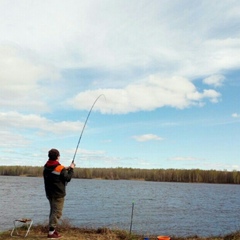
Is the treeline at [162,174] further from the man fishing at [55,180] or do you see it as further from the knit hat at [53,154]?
the knit hat at [53,154]

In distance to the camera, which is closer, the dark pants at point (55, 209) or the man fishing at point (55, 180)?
the man fishing at point (55, 180)

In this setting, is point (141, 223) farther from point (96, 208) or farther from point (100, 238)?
point (100, 238)

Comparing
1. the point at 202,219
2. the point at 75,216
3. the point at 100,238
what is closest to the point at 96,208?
the point at 75,216

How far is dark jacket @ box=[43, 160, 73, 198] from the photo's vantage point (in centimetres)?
836

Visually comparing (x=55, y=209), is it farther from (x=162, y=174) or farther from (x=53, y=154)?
(x=162, y=174)

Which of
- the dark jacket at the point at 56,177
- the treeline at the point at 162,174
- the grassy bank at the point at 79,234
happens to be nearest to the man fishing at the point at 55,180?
the dark jacket at the point at 56,177

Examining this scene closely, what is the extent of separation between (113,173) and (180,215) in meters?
63.9

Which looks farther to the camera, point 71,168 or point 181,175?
point 181,175

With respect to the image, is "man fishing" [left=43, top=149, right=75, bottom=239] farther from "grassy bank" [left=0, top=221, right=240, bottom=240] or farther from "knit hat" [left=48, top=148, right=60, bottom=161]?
"grassy bank" [left=0, top=221, right=240, bottom=240]

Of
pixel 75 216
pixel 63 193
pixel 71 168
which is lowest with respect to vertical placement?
pixel 75 216

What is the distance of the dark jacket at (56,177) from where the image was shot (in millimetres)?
8359

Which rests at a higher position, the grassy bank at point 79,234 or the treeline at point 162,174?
the treeline at point 162,174

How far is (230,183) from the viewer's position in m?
75.2

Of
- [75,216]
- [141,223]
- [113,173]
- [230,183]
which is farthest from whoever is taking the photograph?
[113,173]
